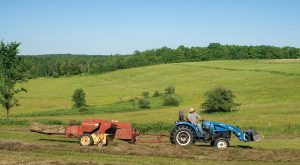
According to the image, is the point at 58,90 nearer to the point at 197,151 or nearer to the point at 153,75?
the point at 153,75

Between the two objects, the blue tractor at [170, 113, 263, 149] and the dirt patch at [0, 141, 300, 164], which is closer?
the dirt patch at [0, 141, 300, 164]

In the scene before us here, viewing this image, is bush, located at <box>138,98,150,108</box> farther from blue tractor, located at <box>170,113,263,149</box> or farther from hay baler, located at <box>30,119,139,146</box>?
blue tractor, located at <box>170,113,263,149</box>

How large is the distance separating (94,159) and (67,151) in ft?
7.24

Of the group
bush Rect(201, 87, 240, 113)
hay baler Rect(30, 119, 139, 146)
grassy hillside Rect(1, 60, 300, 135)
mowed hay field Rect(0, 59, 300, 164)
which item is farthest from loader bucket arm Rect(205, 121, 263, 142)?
bush Rect(201, 87, 240, 113)

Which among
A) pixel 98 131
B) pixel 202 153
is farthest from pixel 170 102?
pixel 202 153

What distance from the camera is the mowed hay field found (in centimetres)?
1630

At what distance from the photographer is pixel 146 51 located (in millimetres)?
172500

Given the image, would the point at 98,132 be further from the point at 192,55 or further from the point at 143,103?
the point at 192,55

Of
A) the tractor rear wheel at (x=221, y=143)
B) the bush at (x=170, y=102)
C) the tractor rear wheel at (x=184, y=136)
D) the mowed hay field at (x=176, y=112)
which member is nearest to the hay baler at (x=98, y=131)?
the mowed hay field at (x=176, y=112)

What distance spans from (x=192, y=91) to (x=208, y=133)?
6577 cm

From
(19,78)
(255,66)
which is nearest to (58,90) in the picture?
(255,66)

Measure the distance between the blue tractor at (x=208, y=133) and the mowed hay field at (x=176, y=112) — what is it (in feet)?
2.06

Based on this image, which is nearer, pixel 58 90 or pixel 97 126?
pixel 97 126

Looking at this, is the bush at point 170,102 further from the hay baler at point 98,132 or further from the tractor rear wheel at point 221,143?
the tractor rear wheel at point 221,143
